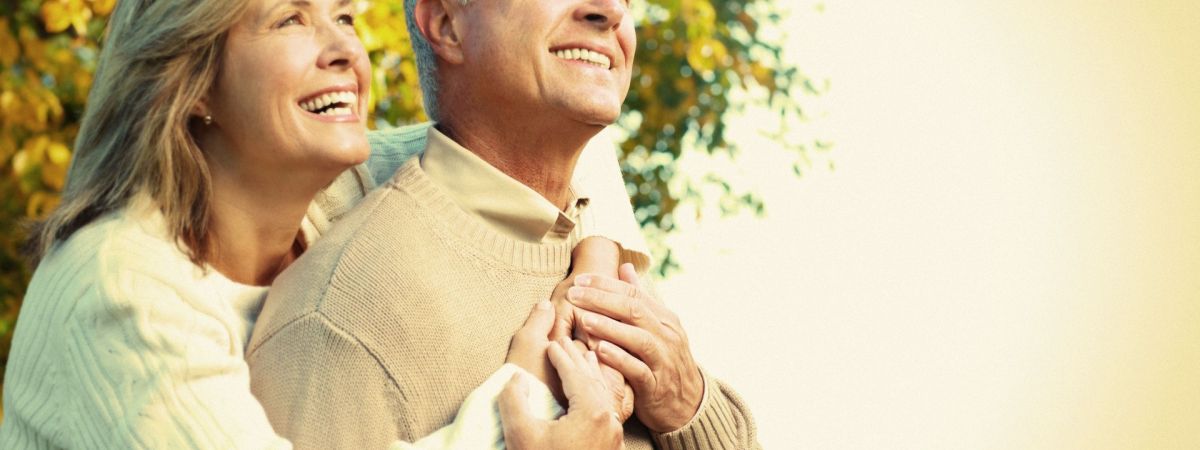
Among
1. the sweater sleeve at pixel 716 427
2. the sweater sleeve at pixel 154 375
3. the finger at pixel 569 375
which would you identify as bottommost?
the sweater sleeve at pixel 154 375

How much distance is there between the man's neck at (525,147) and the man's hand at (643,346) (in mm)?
194

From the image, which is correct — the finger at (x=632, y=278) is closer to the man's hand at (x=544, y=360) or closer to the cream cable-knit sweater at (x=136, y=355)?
the man's hand at (x=544, y=360)

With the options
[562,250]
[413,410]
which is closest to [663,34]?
[562,250]

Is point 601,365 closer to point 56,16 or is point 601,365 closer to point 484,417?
point 484,417

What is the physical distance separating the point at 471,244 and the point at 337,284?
0.84 ft

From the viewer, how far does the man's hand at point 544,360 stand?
2404 mm

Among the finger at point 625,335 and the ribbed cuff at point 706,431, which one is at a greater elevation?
the finger at point 625,335

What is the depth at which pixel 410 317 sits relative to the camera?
2.38m

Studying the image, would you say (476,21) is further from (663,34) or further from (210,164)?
(663,34)

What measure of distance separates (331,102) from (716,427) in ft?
2.77

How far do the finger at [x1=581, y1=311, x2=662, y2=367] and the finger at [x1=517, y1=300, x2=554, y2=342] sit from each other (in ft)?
0.19

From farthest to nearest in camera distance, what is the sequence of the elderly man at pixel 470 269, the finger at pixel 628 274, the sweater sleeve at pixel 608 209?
the sweater sleeve at pixel 608 209, the finger at pixel 628 274, the elderly man at pixel 470 269

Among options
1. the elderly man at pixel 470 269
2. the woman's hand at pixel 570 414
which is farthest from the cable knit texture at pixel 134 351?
the woman's hand at pixel 570 414

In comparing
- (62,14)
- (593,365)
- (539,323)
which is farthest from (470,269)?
(62,14)
